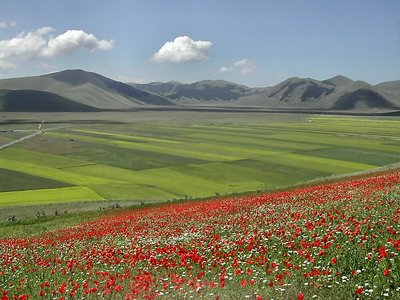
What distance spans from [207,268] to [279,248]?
243 cm

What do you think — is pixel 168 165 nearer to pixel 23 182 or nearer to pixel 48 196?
pixel 23 182

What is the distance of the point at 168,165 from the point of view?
82.5m

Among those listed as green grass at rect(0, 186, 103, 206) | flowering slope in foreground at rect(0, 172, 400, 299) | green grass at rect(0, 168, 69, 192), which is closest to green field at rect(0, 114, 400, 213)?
green grass at rect(0, 168, 69, 192)

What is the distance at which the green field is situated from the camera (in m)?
60.5

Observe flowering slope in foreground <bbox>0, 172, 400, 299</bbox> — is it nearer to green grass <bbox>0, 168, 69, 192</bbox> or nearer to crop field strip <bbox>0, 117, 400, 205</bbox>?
crop field strip <bbox>0, 117, 400, 205</bbox>

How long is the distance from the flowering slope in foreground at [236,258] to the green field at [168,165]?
3370 centimetres

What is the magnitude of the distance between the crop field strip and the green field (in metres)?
0.13

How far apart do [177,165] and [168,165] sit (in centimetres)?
181

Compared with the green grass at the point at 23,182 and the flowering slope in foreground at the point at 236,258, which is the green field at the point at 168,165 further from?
the flowering slope in foreground at the point at 236,258

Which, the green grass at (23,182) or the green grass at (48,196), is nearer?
the green grass at (48,196)

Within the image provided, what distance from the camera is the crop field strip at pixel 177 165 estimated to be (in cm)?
6103

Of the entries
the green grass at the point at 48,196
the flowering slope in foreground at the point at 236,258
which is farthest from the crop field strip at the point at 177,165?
the flowering slope in foreground at the point at 236,258

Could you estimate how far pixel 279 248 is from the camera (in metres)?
13.4

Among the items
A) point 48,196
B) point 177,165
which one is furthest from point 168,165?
point 48,196
